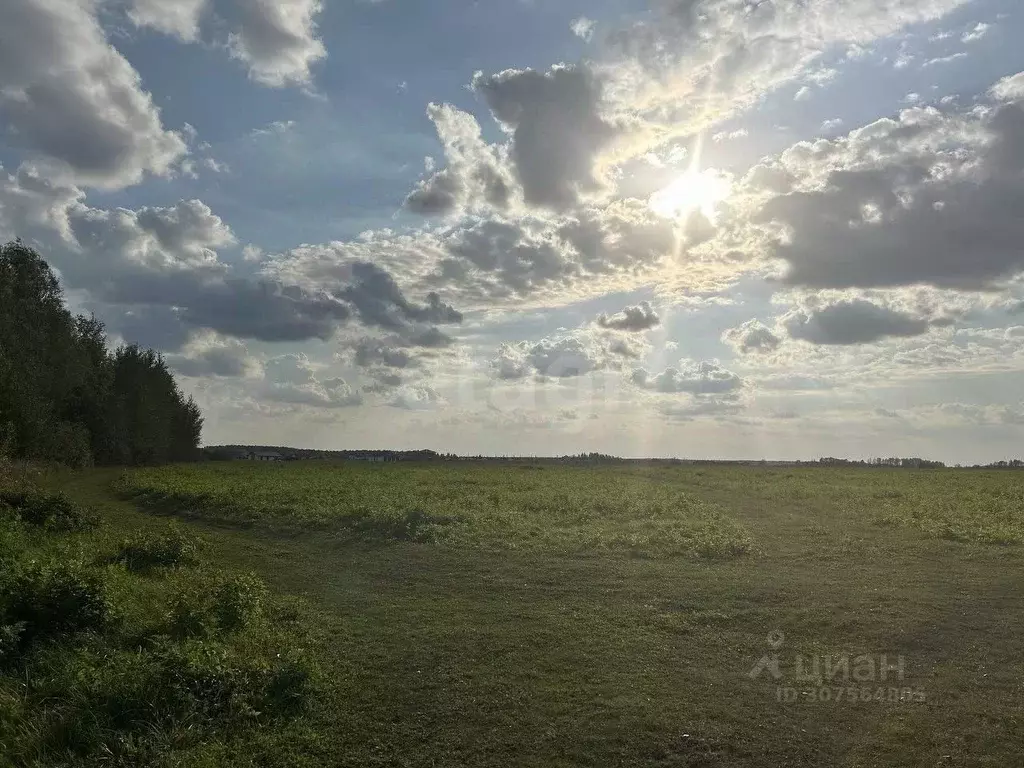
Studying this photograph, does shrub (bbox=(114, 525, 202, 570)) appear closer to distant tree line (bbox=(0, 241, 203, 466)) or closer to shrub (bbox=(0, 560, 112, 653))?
shrub (bbox=(0, 560, 112, 653))

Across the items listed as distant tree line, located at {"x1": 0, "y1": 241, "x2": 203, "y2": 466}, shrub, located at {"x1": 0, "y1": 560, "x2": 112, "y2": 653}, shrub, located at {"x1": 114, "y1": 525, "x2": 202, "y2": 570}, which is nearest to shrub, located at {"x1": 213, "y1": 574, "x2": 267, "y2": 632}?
shrub, located at {"x1": 0, "y1": 560, "x2": 112, "y2": 653}

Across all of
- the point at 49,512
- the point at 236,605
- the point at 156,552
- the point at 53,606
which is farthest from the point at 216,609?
the point at 49,512

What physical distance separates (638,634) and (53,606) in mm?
8042

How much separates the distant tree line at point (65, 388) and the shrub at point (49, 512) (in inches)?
543

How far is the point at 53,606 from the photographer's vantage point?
10914 millimetres

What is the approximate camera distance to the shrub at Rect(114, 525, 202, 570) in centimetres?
1672

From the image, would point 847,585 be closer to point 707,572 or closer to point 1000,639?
point 707,572

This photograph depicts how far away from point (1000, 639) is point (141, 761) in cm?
1083

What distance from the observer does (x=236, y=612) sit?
11625 mm

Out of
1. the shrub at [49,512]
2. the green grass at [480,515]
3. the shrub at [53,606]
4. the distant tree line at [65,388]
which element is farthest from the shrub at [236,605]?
the distant tree line at [65,388]

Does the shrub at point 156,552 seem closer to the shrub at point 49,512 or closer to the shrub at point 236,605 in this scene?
the shrub at point 49,512

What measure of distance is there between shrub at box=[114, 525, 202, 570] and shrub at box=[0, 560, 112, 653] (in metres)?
5.12

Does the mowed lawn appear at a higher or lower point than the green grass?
lower

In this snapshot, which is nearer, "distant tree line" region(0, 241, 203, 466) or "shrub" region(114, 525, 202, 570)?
"shrub" region(114, 525, 202, 570)
